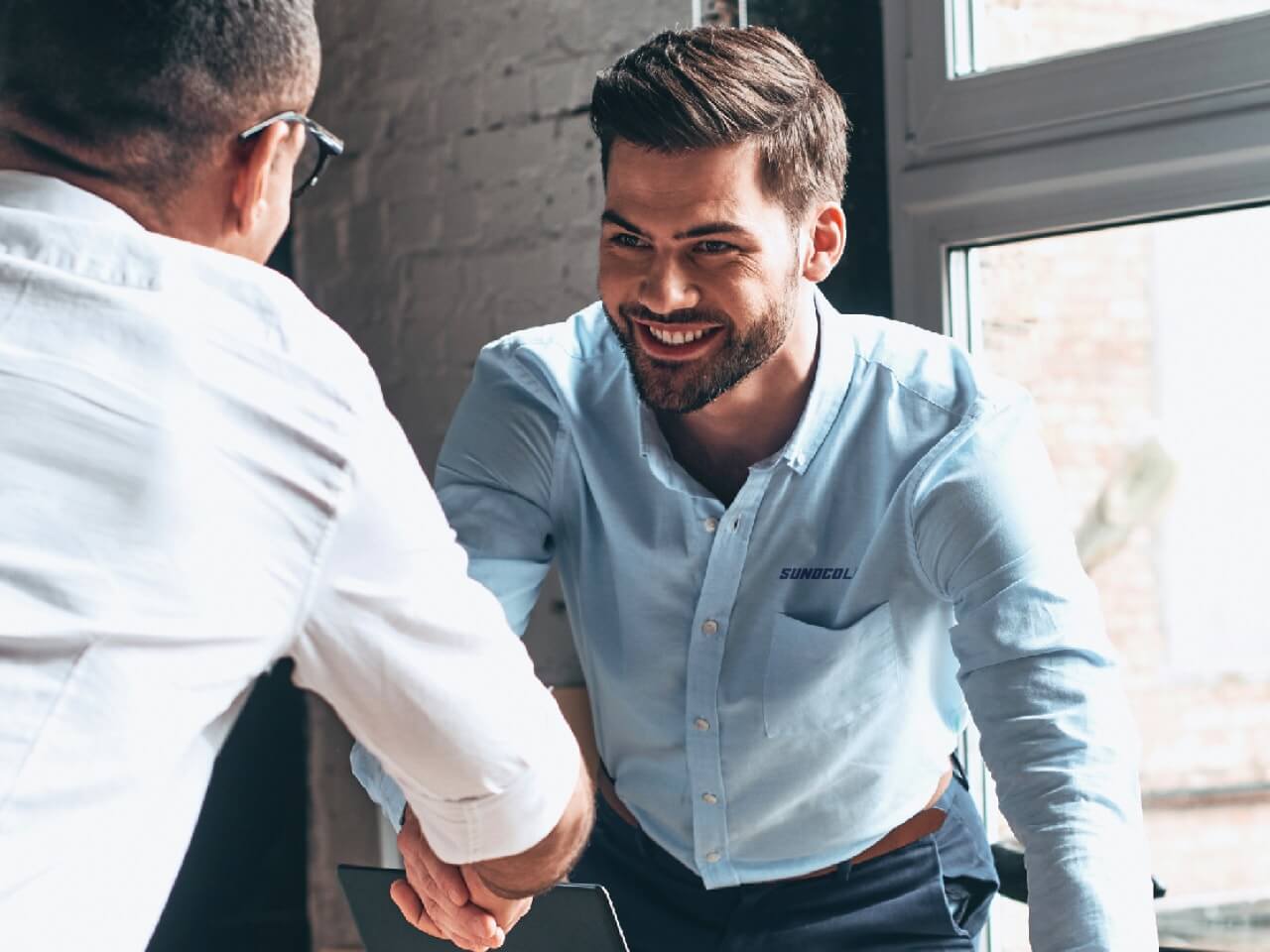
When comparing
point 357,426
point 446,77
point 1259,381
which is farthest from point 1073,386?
point 357,426

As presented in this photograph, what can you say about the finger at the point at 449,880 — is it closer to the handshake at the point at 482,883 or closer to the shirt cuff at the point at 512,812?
the handshake at the point at 482,883

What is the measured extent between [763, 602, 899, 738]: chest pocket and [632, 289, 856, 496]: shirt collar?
188 millimetres

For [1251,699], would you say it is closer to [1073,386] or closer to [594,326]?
[1073,386]

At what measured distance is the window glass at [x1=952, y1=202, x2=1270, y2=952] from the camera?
2055 mm

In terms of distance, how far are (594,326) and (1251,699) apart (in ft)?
3.49

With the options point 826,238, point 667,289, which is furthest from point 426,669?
point 826,238

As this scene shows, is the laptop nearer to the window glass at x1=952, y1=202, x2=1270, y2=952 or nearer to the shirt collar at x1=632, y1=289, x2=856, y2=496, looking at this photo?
the shirt collar at x1=632, y1=289, x2=856, y2=496

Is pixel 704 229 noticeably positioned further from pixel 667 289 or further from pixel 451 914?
pixel 451 914

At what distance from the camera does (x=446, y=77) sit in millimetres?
2842

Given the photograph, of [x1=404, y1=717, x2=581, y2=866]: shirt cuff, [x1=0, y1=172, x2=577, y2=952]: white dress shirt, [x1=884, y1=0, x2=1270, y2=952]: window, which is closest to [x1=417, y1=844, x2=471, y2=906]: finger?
[x1=404, y1=717, x2=581, y2=866]: shirt cuff

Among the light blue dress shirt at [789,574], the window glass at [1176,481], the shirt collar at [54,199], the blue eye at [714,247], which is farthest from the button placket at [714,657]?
the shirt collar at [54,199]

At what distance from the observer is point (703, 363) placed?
1.68m

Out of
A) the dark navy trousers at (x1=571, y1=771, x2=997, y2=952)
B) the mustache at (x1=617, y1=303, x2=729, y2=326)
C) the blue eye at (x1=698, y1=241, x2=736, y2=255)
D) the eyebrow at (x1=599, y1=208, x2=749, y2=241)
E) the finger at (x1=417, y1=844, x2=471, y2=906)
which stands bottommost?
the dark navy trousers at (x1=571, y1=771, x2=997, y2=952)

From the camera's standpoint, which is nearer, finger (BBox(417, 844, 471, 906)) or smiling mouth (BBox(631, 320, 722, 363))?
finger (BBox(417, 844, 471, 906))
